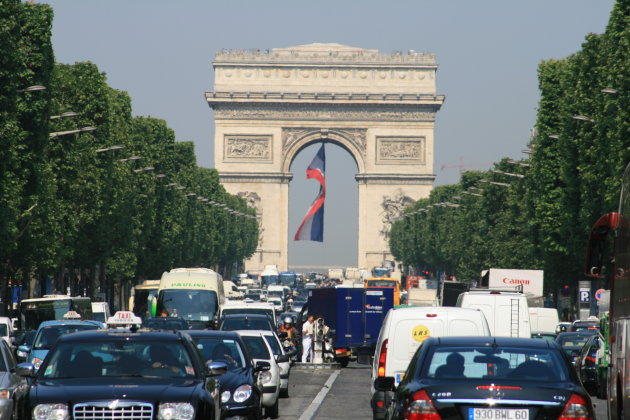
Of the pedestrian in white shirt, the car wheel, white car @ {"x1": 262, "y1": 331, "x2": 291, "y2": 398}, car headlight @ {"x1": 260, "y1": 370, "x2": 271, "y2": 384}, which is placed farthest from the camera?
the pedestrian in white shirt

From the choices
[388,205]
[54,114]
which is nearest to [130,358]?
[54,114]

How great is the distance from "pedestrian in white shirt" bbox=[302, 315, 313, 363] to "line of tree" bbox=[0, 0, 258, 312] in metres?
9.25

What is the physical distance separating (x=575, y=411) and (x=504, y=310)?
68.4 ft

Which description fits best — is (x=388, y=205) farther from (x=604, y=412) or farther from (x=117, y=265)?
(x=604, y=412)

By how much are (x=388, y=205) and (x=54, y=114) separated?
91870mm

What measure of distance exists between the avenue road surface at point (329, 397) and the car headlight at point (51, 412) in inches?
413

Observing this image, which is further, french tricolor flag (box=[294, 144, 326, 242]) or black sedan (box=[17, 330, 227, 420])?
french tricolor flag (box=[294, 144, 326, 242])

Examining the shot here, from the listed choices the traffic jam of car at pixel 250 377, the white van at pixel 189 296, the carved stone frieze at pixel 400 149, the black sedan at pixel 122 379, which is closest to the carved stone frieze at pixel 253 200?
the carved stone frieze at pixel 400 149

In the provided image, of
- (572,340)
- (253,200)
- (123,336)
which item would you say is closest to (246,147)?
(253,200)

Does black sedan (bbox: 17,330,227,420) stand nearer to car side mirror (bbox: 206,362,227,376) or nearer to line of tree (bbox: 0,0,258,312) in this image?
car side mirror (bbox: 206,362,227,376)

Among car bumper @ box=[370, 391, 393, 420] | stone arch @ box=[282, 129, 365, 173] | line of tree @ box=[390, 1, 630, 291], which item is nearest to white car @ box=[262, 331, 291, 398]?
car bumper @ box=[370, 391, 393, 420]

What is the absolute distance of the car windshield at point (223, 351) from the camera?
2195 cm

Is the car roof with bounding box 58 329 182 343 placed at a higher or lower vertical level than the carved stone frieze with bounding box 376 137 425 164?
lower

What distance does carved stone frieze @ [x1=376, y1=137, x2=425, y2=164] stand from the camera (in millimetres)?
143625
